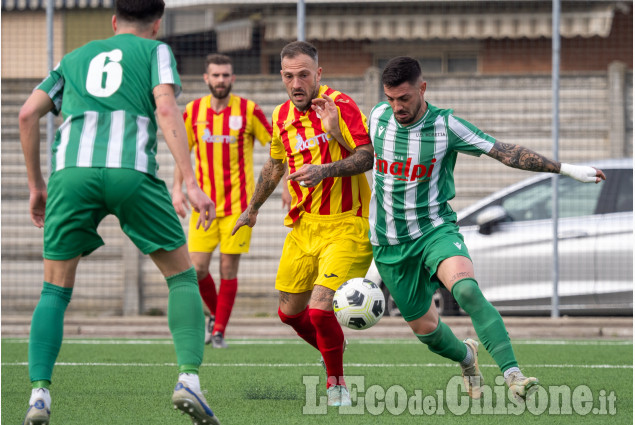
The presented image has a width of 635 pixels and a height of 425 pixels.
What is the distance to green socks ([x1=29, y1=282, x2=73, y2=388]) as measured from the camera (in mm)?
4629

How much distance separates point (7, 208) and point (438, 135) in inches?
297

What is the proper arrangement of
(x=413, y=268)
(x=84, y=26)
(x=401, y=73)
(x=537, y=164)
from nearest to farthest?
1. (x=537, y=164)
2. (x=401, y=73)
3. (x=413, y=268)
4. (x=84, y=26)

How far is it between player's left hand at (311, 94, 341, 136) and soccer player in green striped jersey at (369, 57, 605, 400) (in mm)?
234

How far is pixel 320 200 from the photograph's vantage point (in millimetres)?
6051

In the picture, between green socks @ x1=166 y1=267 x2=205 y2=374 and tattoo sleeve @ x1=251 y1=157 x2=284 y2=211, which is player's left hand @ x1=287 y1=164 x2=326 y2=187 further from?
green socks @ x1=166 y1=267 x2=205 y2=374

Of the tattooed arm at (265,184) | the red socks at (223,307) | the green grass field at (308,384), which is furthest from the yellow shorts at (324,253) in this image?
the red socks at (223,307)

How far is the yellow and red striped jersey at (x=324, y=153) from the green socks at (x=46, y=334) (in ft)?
5.89

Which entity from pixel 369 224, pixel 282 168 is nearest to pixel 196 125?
pixel 282 168

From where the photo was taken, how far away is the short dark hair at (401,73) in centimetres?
558

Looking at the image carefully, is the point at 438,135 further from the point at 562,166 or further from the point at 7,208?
the point at 7,208

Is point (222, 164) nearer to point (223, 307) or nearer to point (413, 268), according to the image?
point (223, 307)

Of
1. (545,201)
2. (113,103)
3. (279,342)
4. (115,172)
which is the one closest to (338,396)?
(115,172)

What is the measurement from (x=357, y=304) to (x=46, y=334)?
1.75 metres

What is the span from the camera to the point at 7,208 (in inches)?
467
